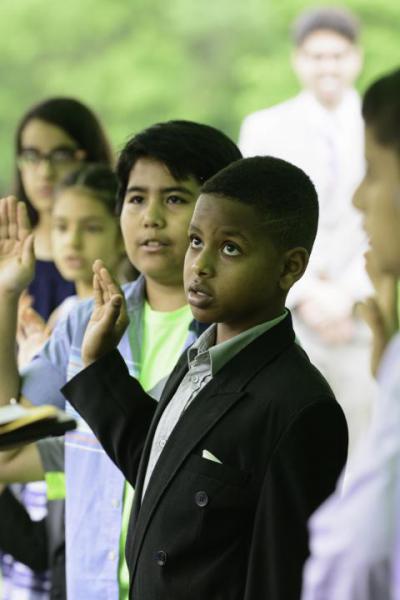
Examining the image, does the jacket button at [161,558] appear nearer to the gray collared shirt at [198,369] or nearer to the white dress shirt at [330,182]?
the gray collared shirt at [198,369]

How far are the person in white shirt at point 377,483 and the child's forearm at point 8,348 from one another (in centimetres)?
124

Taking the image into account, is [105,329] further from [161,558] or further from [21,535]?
[21,535]

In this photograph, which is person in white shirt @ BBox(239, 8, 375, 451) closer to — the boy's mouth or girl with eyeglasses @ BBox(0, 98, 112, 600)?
girl with eyeglasses @ BBox(0, 98, 112, 600)

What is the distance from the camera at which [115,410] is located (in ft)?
7.09

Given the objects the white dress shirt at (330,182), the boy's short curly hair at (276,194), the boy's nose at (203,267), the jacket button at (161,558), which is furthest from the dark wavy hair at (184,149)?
the white dress shirt at (330,182)

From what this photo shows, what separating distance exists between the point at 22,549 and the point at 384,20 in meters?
5.20

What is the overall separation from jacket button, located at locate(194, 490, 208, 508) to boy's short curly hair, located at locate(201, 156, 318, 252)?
0.40 meters

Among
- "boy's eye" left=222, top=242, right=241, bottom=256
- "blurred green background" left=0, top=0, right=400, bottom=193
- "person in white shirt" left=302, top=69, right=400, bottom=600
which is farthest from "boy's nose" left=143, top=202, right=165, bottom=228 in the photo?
"blurred green background" left=0, top=0, right=400, bottom=193

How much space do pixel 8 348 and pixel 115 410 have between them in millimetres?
571

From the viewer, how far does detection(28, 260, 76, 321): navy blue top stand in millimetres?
3680

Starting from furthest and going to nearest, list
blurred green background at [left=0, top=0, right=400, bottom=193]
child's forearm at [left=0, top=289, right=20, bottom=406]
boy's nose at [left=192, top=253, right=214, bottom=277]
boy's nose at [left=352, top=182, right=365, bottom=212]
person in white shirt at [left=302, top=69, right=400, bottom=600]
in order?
blurred green background at [left=0, top=0, right=400, bottom=193] → child's forearm at [left=0, top=289, right=20, bottom=406] → boy's nose at [left=192, top=253, right=214, bottom=277] → boy's nose at [left=352, top=182, right=365, bottom=212] → person in white shirt at [left=302, top=69, right=400, bottom=600]

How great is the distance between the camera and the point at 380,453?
1448 mm

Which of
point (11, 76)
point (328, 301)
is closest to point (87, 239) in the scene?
point (328, 301)

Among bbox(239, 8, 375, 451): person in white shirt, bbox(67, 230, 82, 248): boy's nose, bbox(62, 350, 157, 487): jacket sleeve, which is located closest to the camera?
bbox(62, 350, 157, 487): jacket sleeve
